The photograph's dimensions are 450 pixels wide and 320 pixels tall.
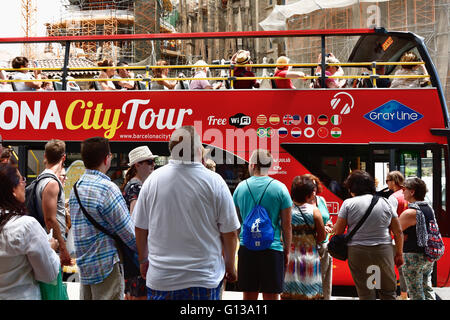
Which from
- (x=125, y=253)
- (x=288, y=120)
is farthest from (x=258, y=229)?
(x=288, y=120)

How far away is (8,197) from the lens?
2467mm

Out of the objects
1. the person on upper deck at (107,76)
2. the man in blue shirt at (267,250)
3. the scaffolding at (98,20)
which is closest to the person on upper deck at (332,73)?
the man in blue shirt at (267,250)

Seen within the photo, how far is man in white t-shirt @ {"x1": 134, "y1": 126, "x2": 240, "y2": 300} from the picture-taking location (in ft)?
8.86

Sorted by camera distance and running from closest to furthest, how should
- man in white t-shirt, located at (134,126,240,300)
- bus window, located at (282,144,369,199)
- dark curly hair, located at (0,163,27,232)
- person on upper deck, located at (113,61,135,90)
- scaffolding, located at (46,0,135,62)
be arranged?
dark curly hair, located at (0,163,27,232)
man in white t-shirt, located at (134,126,240,300)
bus window, located at (282,144,369,199)
person on upper deck, located at (113,61,135,90)
scaffolding, located at (46,0,135,62)

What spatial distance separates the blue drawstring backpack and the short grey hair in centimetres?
132

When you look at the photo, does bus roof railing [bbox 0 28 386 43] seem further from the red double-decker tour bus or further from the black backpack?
the black backpack

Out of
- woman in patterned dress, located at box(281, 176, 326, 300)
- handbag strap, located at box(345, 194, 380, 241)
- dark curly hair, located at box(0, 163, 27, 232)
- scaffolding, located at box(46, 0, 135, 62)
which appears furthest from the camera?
scaffolding, located at box(46, 0, 135, 62)

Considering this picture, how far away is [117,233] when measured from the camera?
318 cm

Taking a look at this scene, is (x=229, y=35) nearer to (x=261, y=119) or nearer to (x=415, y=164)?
(x=261, y=119)

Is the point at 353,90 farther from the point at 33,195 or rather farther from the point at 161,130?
the point at 33,195

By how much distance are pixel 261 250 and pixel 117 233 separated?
1.53 m

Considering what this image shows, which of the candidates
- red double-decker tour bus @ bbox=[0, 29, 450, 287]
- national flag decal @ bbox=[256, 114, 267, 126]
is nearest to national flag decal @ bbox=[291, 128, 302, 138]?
red double-decker tour bus @ bbox=[0, 29, 450, 287]

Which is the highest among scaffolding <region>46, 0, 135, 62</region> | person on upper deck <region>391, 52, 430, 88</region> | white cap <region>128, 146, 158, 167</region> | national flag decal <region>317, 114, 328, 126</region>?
scaffolding <region>46, 0, 135, 62</region>

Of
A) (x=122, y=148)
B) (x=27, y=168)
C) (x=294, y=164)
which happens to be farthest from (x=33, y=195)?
(x=294, y=164)
